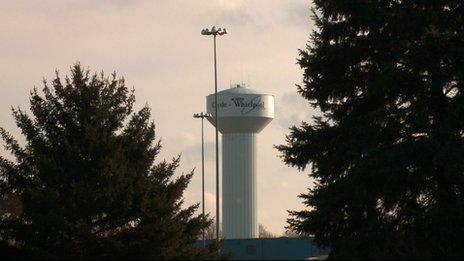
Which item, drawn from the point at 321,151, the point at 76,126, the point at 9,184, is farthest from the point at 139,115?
the point at 321,151

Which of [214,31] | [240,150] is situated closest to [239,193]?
[240,150]

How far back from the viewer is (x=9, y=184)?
3111 cm

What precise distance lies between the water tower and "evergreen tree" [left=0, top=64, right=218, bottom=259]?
92978mm

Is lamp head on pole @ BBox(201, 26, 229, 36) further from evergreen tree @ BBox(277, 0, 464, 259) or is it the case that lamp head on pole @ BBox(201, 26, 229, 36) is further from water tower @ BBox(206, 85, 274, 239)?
water tower @ BBox(206, 85, 274, 239)

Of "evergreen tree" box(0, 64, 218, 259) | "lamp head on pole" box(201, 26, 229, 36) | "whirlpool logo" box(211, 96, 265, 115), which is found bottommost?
"evergreen tree" box(0, 64, 218, 259)

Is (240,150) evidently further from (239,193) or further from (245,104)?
(245,104)

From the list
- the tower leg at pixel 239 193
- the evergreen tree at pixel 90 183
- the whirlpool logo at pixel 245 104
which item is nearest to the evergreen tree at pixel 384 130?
the evergreen tree at pixel 90 183

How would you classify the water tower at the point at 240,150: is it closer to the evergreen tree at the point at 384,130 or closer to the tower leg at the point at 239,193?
the tower leg at the point at 239,193

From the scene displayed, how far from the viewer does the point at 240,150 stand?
130 m

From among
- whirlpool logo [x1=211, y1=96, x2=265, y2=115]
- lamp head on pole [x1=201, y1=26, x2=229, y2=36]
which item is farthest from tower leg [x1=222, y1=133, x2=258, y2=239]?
lamp head on pole [x1=201, y1=26, x2=229, y2=36]

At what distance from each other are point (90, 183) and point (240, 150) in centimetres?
10108

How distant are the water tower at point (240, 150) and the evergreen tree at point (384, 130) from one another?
95.9 meters

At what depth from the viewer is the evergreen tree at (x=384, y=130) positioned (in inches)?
1026

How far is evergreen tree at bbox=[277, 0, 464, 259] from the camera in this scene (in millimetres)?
26062
